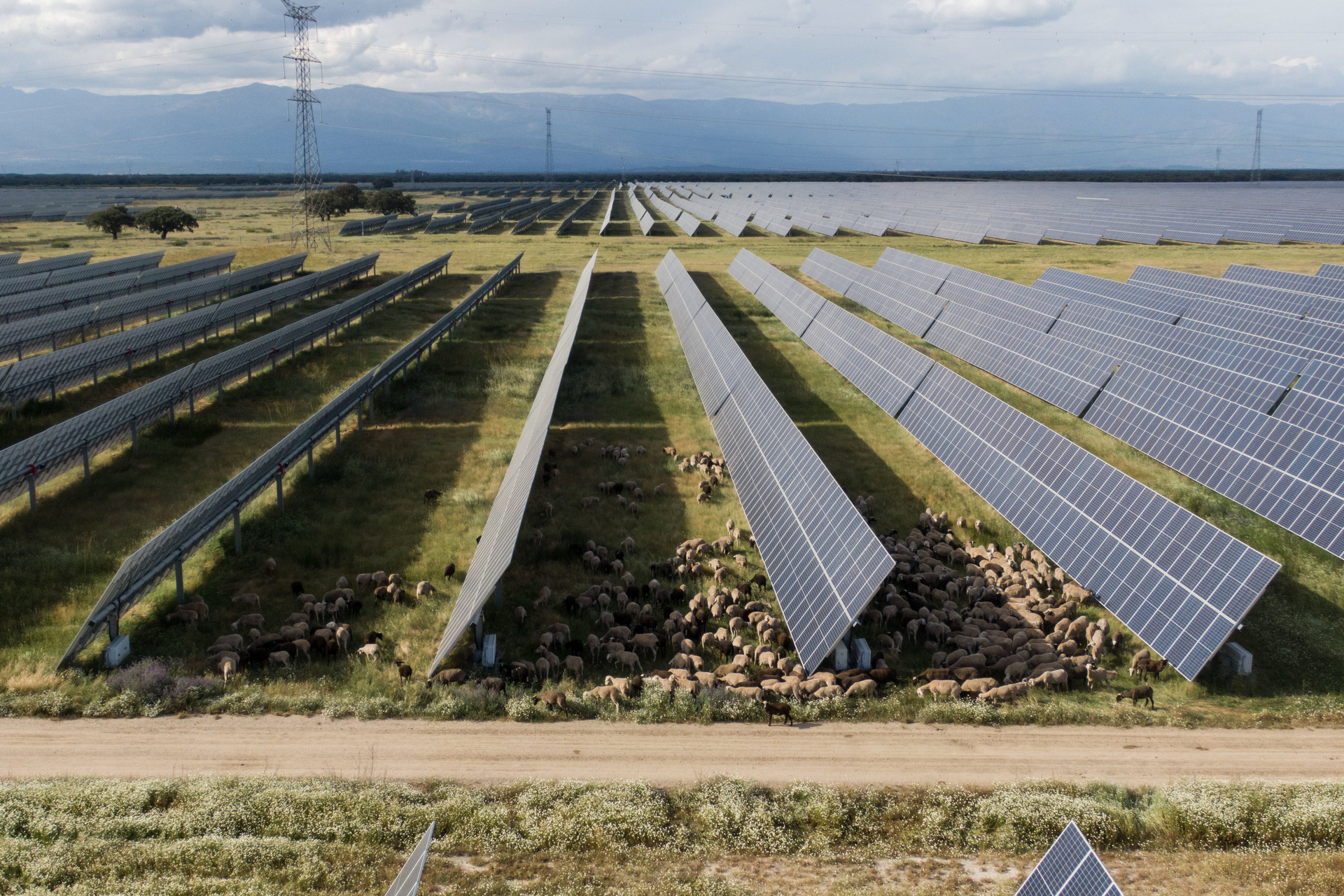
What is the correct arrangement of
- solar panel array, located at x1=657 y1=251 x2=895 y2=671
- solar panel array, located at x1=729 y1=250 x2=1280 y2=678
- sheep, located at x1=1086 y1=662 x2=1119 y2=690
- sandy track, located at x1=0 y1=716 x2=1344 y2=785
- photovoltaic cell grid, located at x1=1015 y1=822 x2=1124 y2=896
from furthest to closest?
1. sheep, located at x1=1086 y1=662 x2=1119 y2=690
2. solar panel array, located at x1=729 y1=250 x2=1280 y2=678
3. solar panel array, located at x1=657 y1=251 x2=895 y2=671
4. sandy track, located at x1=0 y1=716 x2=1344 y2=785
5. photovoltaic cell grid, located at x1=1015 y1=822 x2=1124 y2=896

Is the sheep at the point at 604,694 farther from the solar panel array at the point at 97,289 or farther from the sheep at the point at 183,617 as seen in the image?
the solar panel array at the point at 97,289

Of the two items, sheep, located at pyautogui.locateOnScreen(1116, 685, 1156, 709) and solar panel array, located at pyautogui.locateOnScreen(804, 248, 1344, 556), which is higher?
solar panel array, located at pyautogui.locateOnScreen(804, 248, 1344, 556)

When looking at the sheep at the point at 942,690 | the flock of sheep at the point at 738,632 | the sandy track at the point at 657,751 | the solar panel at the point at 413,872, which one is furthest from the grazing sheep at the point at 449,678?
the sheep at the point at 942,690

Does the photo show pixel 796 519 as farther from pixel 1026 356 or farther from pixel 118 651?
pixel 1026 356

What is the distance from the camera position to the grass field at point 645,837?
9688mm

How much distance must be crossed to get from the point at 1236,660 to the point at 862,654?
6.31 meters

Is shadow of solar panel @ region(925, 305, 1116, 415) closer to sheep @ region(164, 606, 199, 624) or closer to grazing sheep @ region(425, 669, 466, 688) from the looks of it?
grazing sheep @ region(425, 669, 466, 688)

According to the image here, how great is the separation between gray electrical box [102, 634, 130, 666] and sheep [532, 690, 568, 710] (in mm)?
7111

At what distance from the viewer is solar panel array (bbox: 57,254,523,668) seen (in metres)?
13.9

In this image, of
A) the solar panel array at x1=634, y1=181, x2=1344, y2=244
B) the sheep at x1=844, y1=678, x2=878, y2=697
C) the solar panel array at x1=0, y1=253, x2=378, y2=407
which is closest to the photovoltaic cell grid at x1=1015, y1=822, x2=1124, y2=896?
the sheep at x1=844, y1=678, x2=878, y2=697

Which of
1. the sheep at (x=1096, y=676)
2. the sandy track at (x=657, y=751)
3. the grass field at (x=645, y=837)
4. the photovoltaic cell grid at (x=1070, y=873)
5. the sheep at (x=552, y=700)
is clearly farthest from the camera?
the sheep at (x=1096, y=676)

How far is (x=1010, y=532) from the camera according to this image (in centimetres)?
1989

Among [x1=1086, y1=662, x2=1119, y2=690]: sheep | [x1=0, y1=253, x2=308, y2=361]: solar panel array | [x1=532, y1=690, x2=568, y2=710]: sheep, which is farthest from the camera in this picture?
[x1=0, y1=253, x2=308, y2=361]: solar panel array

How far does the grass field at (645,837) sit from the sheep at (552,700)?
1.95m
